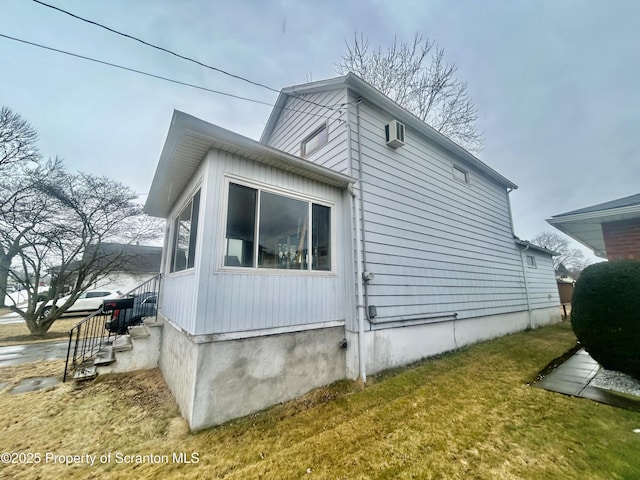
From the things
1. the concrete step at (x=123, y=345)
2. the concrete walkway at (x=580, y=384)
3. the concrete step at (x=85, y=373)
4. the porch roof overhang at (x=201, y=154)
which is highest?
the porch roof overhang at (x=201, y=154)

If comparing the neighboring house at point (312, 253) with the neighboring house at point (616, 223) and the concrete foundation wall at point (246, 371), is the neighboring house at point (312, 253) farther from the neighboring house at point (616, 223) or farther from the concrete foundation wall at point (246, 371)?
the neighboring house at point (616, 223)

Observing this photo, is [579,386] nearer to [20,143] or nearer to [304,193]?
[304,193]

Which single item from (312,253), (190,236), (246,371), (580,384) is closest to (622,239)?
(580,384)

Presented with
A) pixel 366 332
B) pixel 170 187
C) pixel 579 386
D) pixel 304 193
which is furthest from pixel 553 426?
pixel 170 187

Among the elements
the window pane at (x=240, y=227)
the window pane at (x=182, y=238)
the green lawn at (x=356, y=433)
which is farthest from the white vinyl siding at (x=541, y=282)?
the window pane at (x=182, y=238)

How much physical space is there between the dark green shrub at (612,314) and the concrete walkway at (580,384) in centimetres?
53

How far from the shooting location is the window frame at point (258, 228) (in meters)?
3.52

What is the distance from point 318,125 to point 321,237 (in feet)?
9.89

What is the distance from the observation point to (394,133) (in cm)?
561

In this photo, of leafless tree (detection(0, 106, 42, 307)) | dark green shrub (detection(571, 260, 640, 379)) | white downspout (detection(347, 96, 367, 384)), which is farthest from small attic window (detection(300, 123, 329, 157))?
leafless tree (detection(0, 106, 42, 307))

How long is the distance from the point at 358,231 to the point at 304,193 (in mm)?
1241

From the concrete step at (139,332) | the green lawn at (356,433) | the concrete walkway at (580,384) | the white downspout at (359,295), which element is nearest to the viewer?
the green lawn at (356,433)

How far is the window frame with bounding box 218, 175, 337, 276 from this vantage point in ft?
11.5

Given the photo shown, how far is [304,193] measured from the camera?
446 centimetres
